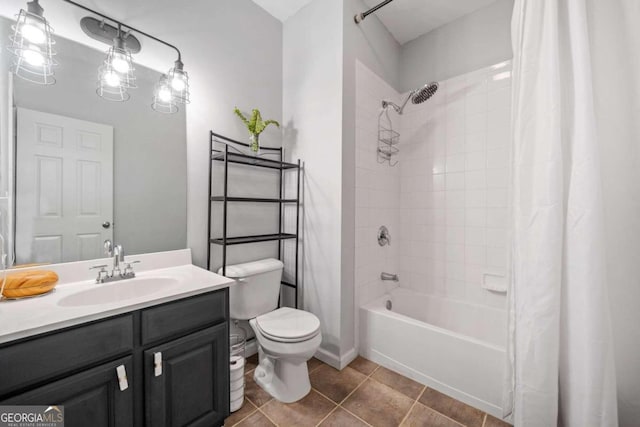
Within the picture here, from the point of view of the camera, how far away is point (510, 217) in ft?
3.98

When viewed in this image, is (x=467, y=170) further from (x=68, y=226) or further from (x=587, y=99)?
(x=68, y=226)

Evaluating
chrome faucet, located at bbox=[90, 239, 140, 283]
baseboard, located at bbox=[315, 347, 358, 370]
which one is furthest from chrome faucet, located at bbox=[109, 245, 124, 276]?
baseboard, located at bbox=[315, 347, 358, 370]

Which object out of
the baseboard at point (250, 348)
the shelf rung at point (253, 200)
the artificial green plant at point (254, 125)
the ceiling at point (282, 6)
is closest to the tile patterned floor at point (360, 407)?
the baseboard at point (250, 348)

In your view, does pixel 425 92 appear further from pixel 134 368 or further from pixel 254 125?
pixel 134 368

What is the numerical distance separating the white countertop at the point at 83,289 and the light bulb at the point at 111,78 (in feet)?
3.00

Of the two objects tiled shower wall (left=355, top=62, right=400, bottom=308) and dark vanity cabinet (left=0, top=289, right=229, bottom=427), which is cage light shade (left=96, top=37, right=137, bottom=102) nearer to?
dark vanity cabinet (left=0, top=289, right=229, bottom=427)

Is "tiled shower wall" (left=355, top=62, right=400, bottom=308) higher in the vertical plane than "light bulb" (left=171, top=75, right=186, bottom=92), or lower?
lower

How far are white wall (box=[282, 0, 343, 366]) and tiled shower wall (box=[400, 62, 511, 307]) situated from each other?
967mm

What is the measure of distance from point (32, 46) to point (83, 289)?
3.54 ft

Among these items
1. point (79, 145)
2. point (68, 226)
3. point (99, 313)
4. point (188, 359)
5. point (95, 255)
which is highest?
point (79, 145)

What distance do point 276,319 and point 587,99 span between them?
1826 mm

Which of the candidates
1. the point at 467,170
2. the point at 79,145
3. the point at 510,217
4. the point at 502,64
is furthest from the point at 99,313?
the point at 502,64

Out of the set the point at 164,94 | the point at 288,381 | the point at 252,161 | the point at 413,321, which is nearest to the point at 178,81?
the point at 164,94

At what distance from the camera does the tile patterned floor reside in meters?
1.35
